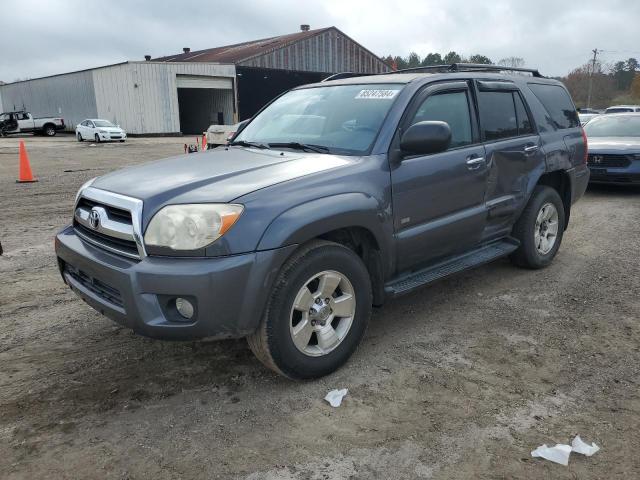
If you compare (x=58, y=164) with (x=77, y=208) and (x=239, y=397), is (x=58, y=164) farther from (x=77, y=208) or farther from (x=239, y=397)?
(x=239, y=397)

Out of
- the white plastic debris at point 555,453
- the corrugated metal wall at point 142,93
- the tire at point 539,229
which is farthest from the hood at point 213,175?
the corrugated metal wall at point 142,93

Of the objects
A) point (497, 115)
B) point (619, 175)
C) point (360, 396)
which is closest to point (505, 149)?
point (497, 115)

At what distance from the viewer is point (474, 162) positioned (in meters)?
4.04

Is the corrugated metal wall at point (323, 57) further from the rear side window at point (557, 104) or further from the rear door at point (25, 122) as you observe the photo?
the rear side window at point (557, 104)

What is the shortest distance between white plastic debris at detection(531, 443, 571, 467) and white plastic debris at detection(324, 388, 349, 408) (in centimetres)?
101

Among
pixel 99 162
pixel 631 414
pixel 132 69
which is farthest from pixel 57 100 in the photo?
pixel 631 414

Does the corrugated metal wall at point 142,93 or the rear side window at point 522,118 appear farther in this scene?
the corrugated metal wall at point 142,93

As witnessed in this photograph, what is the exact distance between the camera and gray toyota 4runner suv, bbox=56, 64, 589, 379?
8.91 ft

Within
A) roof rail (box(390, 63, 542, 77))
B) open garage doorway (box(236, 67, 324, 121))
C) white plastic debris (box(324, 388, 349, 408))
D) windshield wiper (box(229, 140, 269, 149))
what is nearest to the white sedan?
open garage doorway (box(236, 67, 324, 121))

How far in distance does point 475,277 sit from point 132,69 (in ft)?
112

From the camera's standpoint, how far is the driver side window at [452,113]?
3857 mm

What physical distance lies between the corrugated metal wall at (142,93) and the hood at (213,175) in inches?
1338

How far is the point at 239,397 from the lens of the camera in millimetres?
3018

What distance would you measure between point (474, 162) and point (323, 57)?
3926cm
